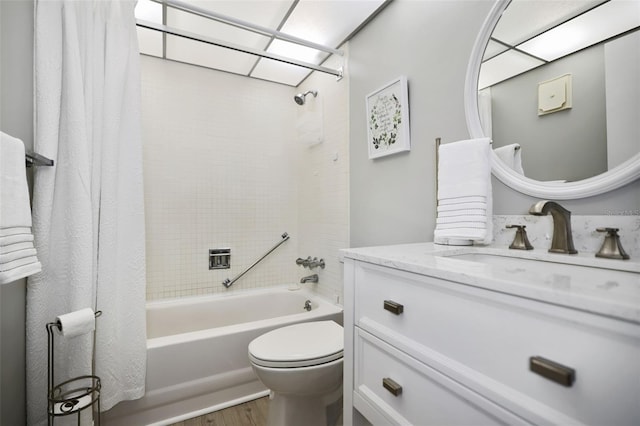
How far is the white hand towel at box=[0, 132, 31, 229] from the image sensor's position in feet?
2.86

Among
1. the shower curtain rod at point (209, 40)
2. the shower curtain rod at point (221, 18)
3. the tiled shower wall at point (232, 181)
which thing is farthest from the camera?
the tiled shower wall at point (232, 181)

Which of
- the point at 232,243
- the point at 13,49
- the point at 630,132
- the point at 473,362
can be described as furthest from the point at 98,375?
the point at 630,132

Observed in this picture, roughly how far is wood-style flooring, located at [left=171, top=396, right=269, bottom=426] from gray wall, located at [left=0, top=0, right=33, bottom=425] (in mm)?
756

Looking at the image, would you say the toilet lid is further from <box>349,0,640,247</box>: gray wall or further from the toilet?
<box>349,0,640,247</box>: gray wall

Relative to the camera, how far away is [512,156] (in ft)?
3.48

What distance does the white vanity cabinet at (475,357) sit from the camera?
417mm

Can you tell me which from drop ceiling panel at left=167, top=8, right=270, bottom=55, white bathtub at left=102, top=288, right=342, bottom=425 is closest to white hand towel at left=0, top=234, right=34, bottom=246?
white bathtub at left=102, top=288, right=342, bottom=425

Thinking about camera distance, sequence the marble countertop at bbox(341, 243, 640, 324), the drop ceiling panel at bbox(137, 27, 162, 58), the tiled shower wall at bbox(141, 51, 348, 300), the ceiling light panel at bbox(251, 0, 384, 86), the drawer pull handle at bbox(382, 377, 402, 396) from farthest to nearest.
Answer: the tiled shower wall at bbox(141, 51, 348, 300) < the drop ceiling panel at bbox(137, 27, 162, 58) < the ceiling light panel at bbox(251, 0, 384, 86) < the drawer pull handle at bbox(382, 377, 402, 396) < the marble countertop at bbox(341, 243, 640, 324)

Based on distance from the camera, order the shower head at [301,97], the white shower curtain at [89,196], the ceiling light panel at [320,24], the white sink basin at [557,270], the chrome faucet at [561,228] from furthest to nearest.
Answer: the shower head at [301,97] < the ceiling light panel at [320,24] < the white shower curtain at [89,196] < the chrome faucet at [561,228] < the white sink basin at [557,270]

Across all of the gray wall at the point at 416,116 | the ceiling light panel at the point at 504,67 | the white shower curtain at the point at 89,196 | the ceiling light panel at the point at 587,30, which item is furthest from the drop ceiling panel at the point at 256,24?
the ceiling light panel at the point at 587,30

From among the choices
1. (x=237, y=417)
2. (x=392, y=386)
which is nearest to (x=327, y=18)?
(x=392, y=386)

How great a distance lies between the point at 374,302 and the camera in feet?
2.84

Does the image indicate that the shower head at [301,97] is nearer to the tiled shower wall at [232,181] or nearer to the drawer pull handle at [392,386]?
the tiled shower wall at [232,181]

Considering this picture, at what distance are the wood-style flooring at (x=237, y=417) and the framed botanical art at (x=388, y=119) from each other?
1.63 meters
